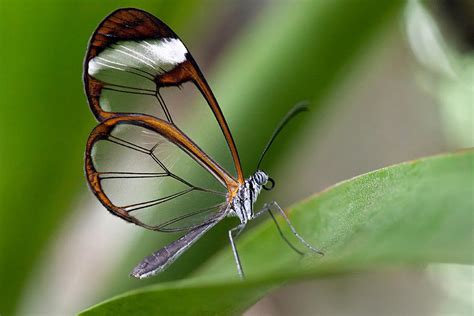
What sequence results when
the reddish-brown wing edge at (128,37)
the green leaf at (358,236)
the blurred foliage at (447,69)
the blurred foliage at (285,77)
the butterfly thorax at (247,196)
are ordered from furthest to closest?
the blurred foliage at (447,69), the blurred foliage at (285,77), the butterfly thorax at (247,196), the reddish-brown wing edge at (128,37), the green leaf at (358,236)

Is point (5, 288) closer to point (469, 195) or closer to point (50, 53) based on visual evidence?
point (50, 53)

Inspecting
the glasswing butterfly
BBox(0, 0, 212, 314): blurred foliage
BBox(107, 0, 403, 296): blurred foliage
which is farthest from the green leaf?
BBox(0, 0, 212, 314): blurred foliage

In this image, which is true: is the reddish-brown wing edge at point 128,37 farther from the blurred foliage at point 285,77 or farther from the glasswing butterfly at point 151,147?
the blurred foliage at point 285,77

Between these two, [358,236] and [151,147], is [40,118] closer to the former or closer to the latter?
[151,147]

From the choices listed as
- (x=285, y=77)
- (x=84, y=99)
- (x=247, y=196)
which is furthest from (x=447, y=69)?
(x=84, y=99)

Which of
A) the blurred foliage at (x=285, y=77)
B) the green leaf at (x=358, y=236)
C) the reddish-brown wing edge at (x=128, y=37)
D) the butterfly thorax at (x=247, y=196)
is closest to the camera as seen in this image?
the green leaf at (x=358, y=236)

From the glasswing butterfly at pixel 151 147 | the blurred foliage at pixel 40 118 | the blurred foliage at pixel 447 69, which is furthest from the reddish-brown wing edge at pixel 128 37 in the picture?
the blurred foliage at pixel 447 69

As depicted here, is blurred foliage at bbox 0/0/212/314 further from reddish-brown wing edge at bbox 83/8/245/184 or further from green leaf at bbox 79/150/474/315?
green leaf at bbox 79/150/474/315
